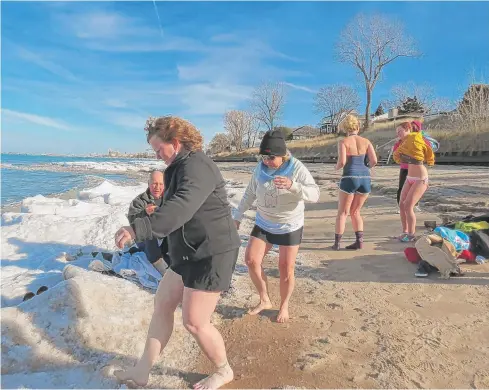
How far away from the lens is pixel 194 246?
2.18 metres

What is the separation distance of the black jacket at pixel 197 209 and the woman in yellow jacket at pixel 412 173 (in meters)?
4.20

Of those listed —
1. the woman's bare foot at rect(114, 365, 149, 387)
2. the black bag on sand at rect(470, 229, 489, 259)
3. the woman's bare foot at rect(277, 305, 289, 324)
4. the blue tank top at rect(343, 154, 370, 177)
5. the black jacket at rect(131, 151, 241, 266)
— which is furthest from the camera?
the blue tank top at rect(343, 154, 370, 177)

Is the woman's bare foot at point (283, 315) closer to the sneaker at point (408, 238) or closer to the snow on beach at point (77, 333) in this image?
the snow on beach at point (77, 333)

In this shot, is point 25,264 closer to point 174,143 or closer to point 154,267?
point 154,267

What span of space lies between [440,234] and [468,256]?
56 centimetres

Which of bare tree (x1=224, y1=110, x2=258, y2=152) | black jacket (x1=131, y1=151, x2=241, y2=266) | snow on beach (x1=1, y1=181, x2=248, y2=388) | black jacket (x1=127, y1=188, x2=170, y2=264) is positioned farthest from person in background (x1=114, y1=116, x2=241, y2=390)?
bare tree (x1=224, y1=110, x2=258, y2=152)

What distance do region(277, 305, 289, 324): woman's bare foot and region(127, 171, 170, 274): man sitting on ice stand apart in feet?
4.45

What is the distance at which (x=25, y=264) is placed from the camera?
5.02 meters

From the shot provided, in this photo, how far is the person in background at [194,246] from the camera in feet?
7.06

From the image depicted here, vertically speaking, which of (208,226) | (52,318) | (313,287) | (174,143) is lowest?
(313,287)

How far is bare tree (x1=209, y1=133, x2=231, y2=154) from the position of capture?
90369mm

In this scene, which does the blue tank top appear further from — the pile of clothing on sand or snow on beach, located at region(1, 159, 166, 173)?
snow on beach, located at region(1, 159, 166, 173)

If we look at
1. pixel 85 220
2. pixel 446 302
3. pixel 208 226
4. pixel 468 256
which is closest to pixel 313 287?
pixel 446 302

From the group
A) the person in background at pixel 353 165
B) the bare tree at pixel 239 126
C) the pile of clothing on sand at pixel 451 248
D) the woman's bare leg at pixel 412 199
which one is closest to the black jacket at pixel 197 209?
the pile of clothing on sand at pixel 451 248
